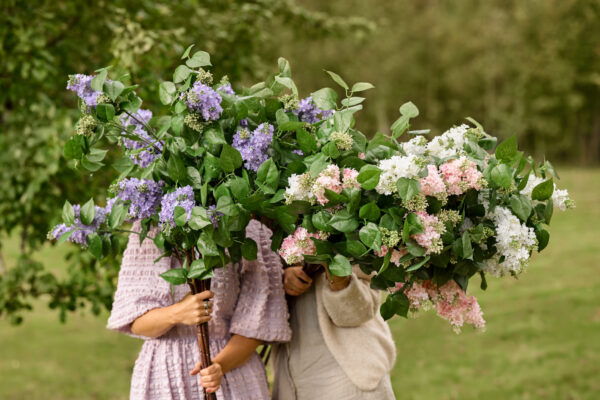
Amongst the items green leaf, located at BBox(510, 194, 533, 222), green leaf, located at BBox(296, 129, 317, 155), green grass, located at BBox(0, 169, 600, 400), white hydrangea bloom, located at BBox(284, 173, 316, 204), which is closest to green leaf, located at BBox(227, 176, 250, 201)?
white hydrangea bloom, located at BBox(284, 173, 316, 204)

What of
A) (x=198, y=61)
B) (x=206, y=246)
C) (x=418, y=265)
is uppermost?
(x=198, y=61)

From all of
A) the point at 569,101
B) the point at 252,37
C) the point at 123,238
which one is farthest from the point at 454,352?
the point at 569,101

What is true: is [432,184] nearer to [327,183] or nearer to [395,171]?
[395,171]

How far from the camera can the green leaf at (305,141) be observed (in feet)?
8.03

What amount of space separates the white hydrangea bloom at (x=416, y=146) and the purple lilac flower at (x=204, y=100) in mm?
659

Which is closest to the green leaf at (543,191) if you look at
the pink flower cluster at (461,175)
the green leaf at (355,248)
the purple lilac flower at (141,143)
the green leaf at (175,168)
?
the pink flower cluster at (461,175)

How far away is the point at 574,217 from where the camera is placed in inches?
657

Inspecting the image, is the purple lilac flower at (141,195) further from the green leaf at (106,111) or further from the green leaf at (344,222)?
the green leaf at (344,222)

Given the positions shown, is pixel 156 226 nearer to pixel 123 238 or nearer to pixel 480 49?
pixel 123 238

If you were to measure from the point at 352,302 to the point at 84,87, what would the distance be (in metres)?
1.37

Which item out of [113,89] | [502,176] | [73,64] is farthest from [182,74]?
[73,64]

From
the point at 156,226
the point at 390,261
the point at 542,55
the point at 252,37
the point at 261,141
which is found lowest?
the point at 390,261

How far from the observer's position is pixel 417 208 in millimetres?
2240

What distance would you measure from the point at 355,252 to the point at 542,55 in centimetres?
3006
